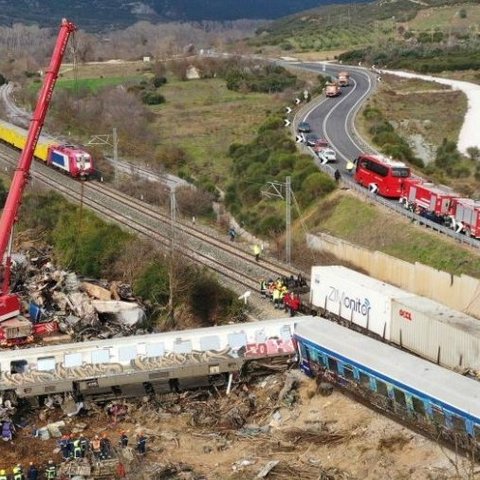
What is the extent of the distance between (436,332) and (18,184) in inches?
702

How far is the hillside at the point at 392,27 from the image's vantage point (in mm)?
140750

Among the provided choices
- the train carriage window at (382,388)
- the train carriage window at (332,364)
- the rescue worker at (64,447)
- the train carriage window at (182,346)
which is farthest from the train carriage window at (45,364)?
the train carriage window at (382,388)

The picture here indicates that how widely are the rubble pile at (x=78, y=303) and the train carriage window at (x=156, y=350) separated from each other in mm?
4773

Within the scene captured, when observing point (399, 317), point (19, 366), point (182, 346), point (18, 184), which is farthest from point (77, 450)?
point (18, 184)

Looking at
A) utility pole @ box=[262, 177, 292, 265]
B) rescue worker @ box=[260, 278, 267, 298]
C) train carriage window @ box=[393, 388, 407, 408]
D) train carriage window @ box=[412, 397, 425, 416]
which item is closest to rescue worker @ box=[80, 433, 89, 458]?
train carriage window @ box=[393, 388, 407, 408]

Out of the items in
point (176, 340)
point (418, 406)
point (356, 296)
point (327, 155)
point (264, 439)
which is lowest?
point (264, 439)

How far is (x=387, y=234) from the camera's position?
45500 mm

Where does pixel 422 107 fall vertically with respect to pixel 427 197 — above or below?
above

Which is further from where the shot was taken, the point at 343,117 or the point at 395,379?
the point at 343,117

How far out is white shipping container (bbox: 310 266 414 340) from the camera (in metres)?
31.9

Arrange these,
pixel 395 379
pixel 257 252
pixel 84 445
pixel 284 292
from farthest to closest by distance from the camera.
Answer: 1. pixel 257 252
2. pixel 284 292
3. pixel 84 445
4. pixel 395 379

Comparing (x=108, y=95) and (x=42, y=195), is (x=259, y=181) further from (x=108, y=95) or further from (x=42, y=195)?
(x=108, y=95)

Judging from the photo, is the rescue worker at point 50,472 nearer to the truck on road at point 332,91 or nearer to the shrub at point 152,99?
the truck on road at point 332,91

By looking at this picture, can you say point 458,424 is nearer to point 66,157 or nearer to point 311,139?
point 66,157
